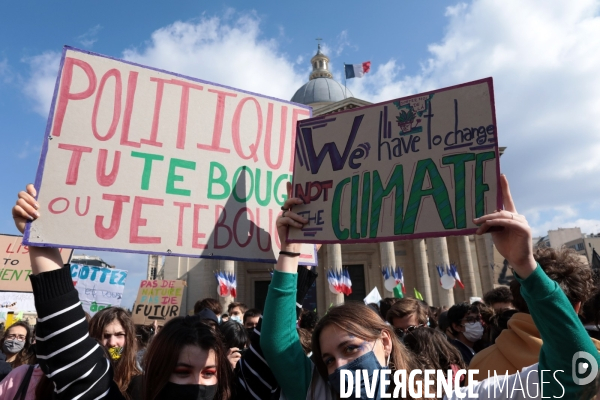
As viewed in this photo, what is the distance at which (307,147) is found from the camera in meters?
2.88

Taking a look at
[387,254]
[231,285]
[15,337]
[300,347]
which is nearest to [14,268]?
[15,337]

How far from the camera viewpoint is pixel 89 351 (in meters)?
1.80

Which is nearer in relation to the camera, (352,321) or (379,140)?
(352,321)

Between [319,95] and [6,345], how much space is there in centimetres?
4532

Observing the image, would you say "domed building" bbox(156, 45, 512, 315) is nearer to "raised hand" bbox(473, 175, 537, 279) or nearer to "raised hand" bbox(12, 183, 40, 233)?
"raised hand" bbox(12, 183, 40, 233)

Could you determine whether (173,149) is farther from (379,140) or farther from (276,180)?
(379,140)

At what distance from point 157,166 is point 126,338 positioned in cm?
148

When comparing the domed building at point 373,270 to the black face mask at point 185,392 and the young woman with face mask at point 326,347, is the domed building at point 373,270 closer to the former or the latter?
the young woman with face mask at point 326,347

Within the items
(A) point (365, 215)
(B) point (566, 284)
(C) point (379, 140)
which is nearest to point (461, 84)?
(C) point (379, 140)

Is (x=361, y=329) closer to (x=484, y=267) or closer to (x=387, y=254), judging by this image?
(x=387, y=254)

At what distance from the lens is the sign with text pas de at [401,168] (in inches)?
89.5

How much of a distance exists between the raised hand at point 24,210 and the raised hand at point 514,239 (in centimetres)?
235

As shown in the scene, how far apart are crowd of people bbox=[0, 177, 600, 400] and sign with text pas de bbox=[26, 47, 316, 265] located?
11.5 inches

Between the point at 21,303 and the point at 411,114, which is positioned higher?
the point at 411,114
